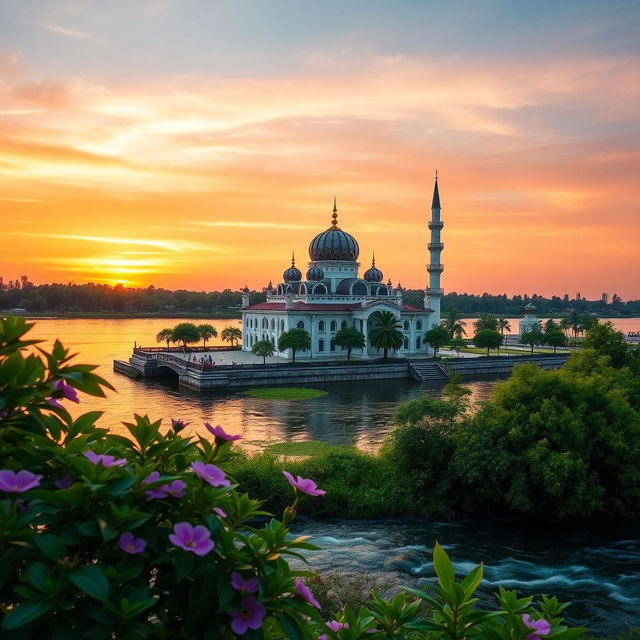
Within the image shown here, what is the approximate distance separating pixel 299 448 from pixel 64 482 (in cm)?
2584

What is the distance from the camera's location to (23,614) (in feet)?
9.33

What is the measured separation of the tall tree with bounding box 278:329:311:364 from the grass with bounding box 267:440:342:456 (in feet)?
86.7

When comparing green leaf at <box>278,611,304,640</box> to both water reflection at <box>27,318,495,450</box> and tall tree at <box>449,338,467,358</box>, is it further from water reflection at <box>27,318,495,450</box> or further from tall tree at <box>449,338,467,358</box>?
tall tree at <box>449,338,467,358</box>

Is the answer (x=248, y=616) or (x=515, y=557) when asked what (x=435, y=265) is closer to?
(x=515, y=557)

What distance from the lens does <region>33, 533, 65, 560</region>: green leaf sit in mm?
2988

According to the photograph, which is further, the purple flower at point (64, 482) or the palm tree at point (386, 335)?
the palm tree at point (386, 335)

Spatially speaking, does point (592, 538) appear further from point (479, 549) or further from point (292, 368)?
point (292, 368)

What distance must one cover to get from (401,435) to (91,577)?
20319 millimetres

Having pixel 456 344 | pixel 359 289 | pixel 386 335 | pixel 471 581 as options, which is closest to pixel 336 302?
pixel 359 289

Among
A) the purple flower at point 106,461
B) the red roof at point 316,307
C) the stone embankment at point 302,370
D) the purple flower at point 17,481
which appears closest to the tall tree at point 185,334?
the stone embankment at point 302,370

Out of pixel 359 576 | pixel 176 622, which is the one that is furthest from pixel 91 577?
pixel 359 576

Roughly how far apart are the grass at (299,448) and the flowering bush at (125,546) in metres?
23.7

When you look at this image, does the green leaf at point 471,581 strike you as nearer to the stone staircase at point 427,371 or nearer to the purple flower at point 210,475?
the purple flower at point 210,475

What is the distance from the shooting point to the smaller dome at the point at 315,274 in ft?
227
